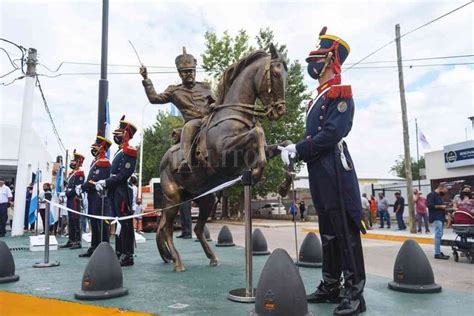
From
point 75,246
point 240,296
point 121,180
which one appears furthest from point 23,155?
point 240,296

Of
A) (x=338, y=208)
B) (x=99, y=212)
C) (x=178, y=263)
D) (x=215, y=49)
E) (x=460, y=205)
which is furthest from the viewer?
(x=215, y=49)

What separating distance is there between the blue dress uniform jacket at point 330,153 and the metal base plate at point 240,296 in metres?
1.20

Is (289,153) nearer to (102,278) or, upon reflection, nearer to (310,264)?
(102,278)

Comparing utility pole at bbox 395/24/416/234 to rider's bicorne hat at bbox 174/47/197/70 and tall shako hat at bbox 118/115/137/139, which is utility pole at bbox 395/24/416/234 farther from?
tall shako hat at bbox 118/115/137/139

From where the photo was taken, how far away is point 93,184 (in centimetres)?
A: 829

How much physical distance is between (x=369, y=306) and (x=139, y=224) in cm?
1645

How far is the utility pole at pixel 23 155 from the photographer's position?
14.5m

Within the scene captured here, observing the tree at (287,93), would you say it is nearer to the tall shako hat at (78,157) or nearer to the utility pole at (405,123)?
the utility pole at (405,123)

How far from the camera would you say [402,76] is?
18484 mm

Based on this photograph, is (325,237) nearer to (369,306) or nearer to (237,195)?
(369,306)

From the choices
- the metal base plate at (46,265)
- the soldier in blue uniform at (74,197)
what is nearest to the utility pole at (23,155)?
the soldier in blue uniform at (74,197)

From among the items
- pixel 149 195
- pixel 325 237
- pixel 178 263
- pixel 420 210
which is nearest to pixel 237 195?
pixel 149 195

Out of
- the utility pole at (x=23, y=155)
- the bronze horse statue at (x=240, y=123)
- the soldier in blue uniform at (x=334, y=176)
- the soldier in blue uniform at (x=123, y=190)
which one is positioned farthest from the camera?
the utility pole at (x=23, y=155)

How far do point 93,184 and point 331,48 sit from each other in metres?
5.84
